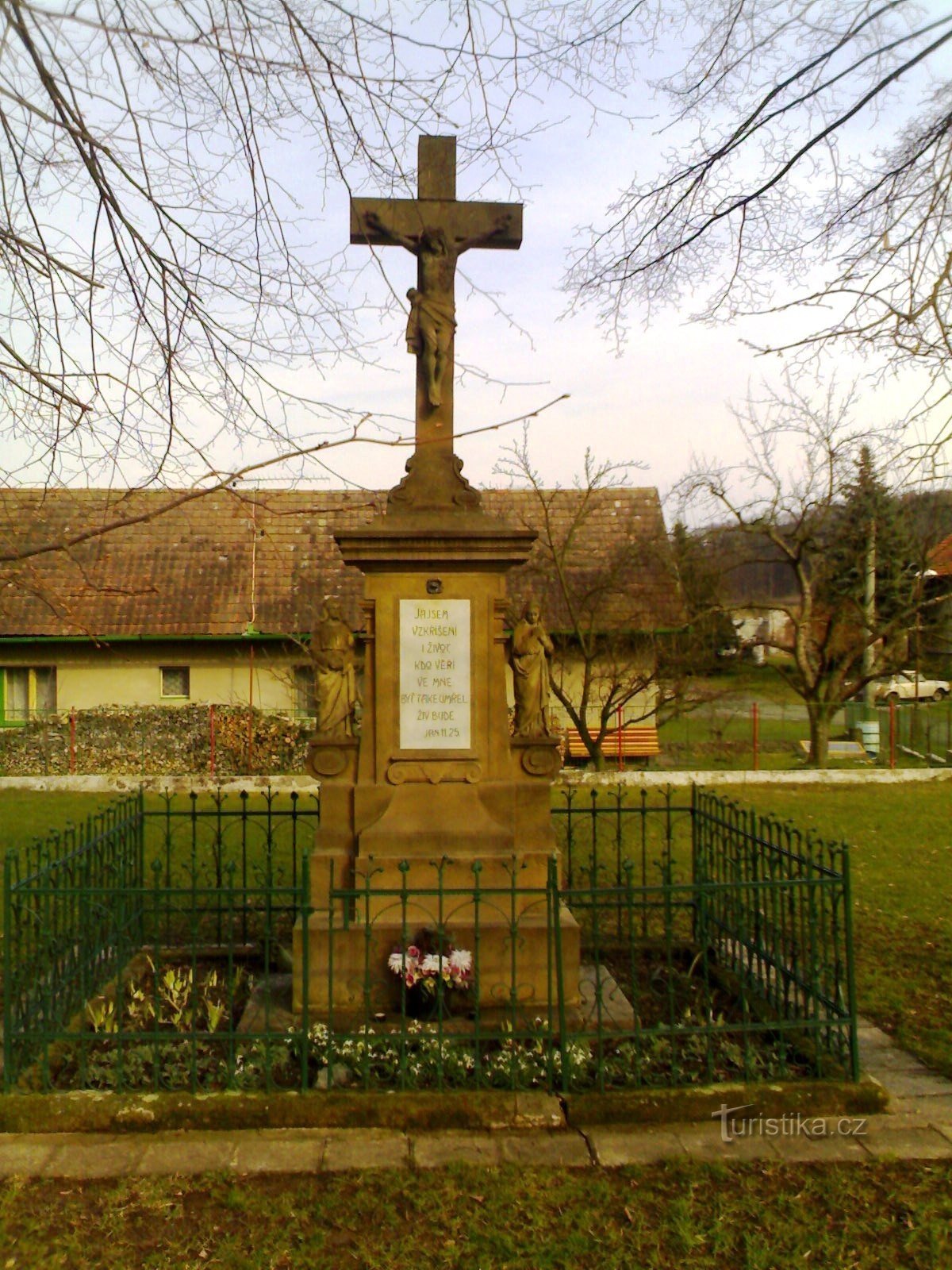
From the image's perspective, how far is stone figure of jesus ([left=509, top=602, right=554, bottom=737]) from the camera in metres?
5.67

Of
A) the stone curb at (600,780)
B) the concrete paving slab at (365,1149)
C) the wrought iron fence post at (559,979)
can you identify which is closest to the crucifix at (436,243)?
the wrought iron fence post at (559,979)

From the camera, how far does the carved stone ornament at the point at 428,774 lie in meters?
5.55

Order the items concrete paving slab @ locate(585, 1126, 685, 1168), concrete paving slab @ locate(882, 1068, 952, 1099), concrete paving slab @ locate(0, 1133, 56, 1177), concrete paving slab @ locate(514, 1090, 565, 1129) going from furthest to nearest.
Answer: concrete paving slab @ locate(882, 1068, 952, 1099)
concrete paving slab @ locate(514, 1090, 565, 1129)
concrete paving slab @ locate(585, 1126, 685, 1168)
concrete paving slab @ locate(0, 1133, 56, 1177)

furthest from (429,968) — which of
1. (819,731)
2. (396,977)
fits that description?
(819,731)

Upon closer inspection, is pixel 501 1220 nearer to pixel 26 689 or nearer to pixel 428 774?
pixel 428 774

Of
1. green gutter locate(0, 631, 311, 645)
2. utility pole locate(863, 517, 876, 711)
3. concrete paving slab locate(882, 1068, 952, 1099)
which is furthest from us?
green gutter locate(0, 631, 311, 645)

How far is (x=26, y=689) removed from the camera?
1778 cm

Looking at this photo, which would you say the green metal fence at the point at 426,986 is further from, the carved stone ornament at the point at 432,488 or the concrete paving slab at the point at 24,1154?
the carved stone ornament at the point at 432,488

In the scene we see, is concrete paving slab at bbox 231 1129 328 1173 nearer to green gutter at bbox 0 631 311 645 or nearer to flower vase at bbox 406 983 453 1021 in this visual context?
flower vase at bbox 406 983 453 1021

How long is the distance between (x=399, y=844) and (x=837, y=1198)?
271 cm

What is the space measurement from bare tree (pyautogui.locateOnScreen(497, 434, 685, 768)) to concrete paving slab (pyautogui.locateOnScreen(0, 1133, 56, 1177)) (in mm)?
11741

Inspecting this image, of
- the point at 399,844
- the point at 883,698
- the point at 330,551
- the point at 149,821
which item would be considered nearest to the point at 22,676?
the point at 330,551

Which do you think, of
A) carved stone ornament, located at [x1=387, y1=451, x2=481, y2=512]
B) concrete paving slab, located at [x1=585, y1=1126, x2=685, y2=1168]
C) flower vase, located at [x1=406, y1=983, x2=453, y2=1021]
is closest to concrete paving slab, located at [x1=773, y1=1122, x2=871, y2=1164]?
concrete paving slab, located at [x1=585, y1=1126, x2=685, y2=1168]

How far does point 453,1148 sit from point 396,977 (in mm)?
1234
